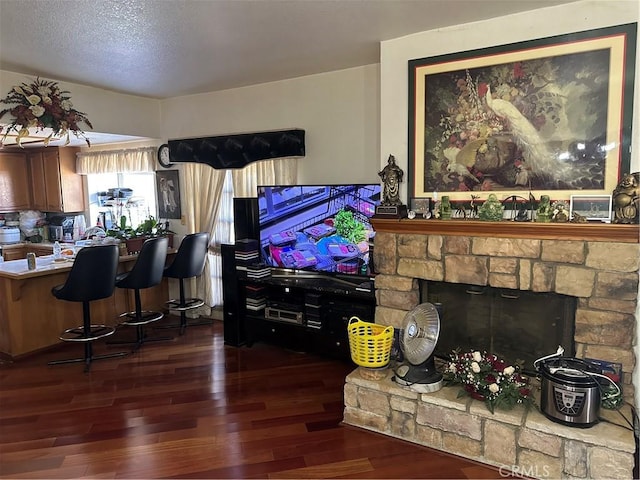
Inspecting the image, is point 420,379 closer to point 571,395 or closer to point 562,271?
point 571,395

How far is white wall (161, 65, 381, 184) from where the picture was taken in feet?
12.3

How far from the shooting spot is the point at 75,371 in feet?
12.0

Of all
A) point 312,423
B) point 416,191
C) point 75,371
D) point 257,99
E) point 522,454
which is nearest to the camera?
point 522,454

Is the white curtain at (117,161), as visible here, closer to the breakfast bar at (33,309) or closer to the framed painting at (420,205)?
the breakfast bar at (33,309)

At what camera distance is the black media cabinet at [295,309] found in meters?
3.55

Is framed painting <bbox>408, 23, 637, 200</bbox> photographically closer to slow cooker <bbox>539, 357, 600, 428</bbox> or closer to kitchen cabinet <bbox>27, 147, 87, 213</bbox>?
slow cooker <bbox>539, 357, 600, 428</bbox>

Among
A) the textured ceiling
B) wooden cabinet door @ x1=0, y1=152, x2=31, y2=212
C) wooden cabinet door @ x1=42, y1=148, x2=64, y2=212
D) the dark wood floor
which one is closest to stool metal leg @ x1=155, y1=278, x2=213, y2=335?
the dark wood floor

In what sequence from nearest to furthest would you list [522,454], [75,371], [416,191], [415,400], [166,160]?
1. [522,454]
2. [415,400]
3. [416,191]
4. [75,371]
5. [166,160]

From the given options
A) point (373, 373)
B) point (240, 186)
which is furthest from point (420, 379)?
point (240, 186)

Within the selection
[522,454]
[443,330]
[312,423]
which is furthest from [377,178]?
[522,454]

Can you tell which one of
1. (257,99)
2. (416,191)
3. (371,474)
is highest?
(257,99)

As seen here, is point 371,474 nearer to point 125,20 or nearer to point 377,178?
point 377,178

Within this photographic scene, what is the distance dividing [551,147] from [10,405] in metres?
3.97

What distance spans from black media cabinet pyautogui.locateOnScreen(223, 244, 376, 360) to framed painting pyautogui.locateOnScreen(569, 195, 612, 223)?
1517 millimetres
